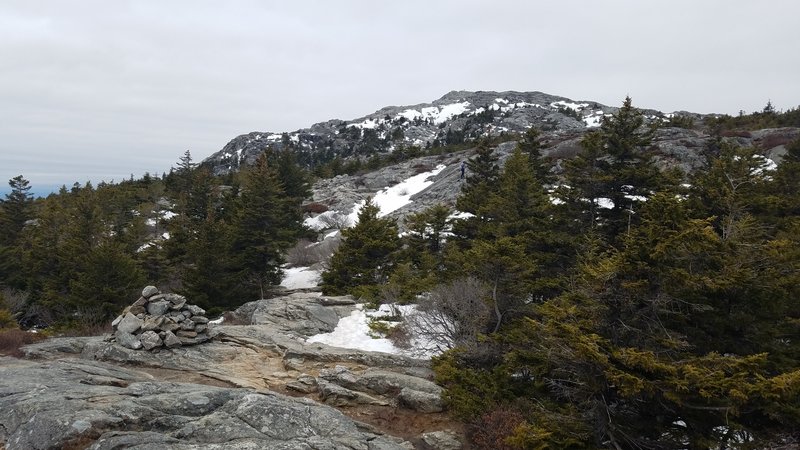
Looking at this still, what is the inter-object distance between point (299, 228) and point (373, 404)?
2308 centimetres

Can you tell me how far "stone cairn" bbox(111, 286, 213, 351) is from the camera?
1292 centimetres

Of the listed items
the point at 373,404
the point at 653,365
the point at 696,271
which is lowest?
the point at 373,404

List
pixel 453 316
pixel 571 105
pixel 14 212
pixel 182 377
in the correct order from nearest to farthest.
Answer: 1. pixel 182 377
2. pixel 453 316
3. pixel 14 212
4. pixel 571 105

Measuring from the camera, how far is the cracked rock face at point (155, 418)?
22.9ft

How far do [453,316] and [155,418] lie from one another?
343 inches

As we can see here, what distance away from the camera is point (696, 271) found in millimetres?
8438

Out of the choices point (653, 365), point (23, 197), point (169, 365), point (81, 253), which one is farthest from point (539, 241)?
point (23, 197)

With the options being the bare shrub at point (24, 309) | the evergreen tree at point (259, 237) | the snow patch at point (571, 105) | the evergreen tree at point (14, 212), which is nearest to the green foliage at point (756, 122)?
the evergreen tree at point (259, 237)

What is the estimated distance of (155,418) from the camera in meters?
7.73

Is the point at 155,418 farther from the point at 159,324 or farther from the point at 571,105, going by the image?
the point at 571,105

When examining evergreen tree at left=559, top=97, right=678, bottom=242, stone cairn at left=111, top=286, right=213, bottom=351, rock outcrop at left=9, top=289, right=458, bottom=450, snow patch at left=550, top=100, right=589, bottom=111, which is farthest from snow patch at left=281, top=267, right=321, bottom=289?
snow patch at left=550, top=100, right=589, bottom=111

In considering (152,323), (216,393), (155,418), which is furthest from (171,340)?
(155,418)

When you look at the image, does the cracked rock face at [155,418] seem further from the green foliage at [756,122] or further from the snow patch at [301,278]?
the green foliage at [756,122]

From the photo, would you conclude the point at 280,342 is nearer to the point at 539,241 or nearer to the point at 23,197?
the point at 539,241
